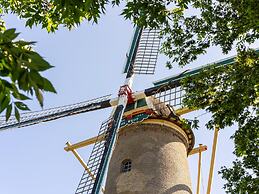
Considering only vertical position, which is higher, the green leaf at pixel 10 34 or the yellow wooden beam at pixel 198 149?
the yellow wooden beam at pixel 198 149

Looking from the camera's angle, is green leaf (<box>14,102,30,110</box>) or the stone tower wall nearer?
green leaf (<box>14,102,30,110</box>)

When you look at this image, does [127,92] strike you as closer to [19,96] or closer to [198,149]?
[198,149]

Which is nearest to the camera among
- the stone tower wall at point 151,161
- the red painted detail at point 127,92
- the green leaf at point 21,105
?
the green leaf at point 21,105

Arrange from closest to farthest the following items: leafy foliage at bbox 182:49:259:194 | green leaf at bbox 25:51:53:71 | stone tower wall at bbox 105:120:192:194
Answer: green leaf at bbox 25:51:53:71, leafy foliage at bbox 182:49:259:194, stone tower wall at bbox 105:120:192:194

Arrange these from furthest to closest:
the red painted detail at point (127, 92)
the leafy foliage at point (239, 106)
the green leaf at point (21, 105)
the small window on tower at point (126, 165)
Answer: the red painted detail at point (127, 92) < the small window on tower at point (126, 165) < the leafy foliage at point (239, 106) < the green leaf at point (21, 105)

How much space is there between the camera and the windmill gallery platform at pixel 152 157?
1204cm

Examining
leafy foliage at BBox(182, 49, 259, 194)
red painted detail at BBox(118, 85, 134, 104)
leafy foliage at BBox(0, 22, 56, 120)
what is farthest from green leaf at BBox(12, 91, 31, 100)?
red painted detail at BBox(118, 85, 134, 104)

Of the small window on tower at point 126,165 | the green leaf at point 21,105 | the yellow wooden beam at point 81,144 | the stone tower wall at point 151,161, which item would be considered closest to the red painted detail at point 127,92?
the stone tower wall at point 151,161

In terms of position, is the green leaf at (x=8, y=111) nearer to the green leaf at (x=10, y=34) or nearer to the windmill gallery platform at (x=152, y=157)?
the green leaf at (x=10, y=34)

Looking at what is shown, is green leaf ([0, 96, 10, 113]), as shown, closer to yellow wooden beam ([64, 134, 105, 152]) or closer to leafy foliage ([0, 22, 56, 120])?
leafy foliage ([0, 22, 56, 120])

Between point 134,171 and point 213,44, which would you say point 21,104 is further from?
point 134,171

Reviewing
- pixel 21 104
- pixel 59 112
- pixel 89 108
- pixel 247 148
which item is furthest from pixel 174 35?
pixel 59 112

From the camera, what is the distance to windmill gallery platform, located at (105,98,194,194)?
1204 cm

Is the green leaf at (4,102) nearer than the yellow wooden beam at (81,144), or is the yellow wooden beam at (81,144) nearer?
the green leaf at (4,102)
